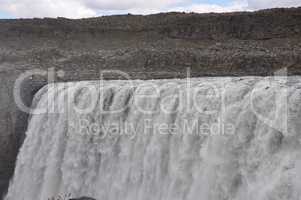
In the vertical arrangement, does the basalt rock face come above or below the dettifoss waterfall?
above

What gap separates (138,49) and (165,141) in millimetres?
15292

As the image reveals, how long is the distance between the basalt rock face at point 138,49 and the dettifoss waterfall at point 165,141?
1383 millimetres

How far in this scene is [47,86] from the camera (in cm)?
1852

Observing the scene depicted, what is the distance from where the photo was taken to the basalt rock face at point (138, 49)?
1943 cm

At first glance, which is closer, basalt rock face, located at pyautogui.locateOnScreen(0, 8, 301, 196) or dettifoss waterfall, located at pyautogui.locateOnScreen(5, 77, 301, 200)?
dettifoss waterfall, located at pyautogui.locateOnScreen(5, 77, 301, 200)

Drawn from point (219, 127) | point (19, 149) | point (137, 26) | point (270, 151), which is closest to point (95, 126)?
point (19, 149)

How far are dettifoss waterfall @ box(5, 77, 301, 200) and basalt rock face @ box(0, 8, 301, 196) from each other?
54.5 inches

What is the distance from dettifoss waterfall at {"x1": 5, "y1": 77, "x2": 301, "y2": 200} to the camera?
9.84 metres

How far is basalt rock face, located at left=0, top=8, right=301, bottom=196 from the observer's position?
63.7 feet

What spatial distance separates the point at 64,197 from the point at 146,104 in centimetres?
359

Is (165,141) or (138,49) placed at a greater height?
(138,49)

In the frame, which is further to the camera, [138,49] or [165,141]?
[138,49]

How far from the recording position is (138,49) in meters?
27.3

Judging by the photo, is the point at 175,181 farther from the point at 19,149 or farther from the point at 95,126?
the point at 19,149
